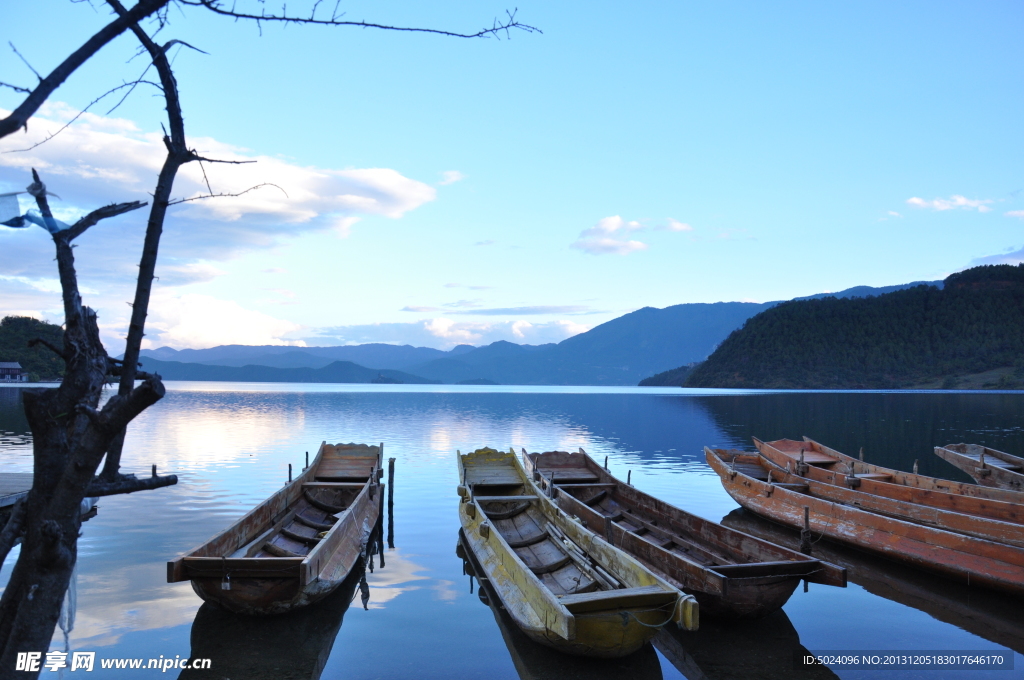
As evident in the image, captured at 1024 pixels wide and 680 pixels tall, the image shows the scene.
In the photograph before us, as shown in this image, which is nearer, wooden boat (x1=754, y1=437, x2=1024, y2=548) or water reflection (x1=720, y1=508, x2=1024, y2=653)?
water reflection (x1=720, y1=508, x2=1024, y2=653)

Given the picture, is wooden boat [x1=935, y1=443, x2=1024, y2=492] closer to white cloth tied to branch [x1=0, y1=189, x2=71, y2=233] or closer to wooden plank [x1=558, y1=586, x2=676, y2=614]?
wooden plank [x1=558, y1=586, x2=676, y2=614]

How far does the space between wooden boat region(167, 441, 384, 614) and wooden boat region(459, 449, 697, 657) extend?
3.02 meters

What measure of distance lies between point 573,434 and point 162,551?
38.3m

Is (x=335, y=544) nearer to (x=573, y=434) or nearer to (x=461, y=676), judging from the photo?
(x=461, y=676)

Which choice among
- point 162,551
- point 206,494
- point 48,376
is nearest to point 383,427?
point 206,494

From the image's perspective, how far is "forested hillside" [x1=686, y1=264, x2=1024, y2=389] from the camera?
150 meters

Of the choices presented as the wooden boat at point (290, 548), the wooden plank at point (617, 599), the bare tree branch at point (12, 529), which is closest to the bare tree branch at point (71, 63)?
the bare tree branch at point (12, 529)

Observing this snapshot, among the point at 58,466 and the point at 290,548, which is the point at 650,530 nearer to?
the point at 290,548

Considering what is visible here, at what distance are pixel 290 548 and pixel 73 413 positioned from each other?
10610 mm

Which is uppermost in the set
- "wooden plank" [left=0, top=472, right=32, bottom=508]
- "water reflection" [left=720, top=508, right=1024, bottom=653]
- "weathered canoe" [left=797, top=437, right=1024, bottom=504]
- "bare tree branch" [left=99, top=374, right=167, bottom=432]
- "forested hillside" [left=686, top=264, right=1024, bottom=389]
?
"forested hillside" [left=686, top=264, right=1024, bottom=389]

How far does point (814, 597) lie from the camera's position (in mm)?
13523

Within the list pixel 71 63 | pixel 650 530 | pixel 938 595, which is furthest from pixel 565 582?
pixel 71 63

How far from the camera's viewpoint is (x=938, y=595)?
1294 cm

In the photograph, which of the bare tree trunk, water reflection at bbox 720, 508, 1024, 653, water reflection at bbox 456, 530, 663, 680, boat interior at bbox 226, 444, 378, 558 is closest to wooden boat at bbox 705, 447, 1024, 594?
water reflection at bbox 720, 508, 1024, 653
